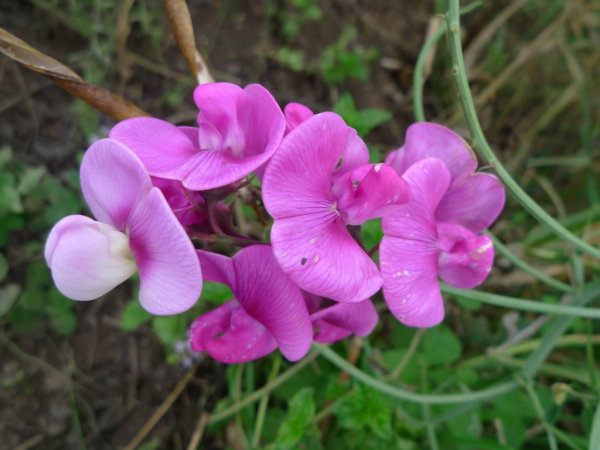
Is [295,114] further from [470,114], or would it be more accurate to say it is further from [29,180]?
[29,180]

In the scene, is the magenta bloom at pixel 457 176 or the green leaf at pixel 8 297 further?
the green leaf at pixel 8 297

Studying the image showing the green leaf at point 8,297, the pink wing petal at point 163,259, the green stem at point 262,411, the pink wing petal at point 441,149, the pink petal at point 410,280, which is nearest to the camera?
the pink wing petal at point 163,259

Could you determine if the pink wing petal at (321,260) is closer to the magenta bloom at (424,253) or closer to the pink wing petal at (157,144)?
the magenta bloom at (424,253)

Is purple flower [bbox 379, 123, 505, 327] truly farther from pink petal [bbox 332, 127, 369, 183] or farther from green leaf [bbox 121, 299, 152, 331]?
green leaf [bbox 121, 299, 152, 331]

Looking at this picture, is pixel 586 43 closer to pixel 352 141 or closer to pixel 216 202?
pixel 352 141

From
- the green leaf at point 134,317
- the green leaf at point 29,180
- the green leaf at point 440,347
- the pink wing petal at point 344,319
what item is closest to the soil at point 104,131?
the green leaf at point 29,180

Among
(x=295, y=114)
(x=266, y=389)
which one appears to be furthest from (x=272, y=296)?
(x=266, y=389)
